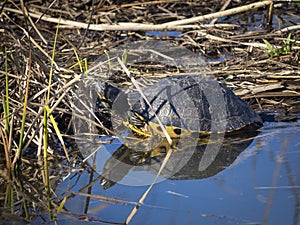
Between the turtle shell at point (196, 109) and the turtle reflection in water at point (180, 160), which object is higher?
the turtle shell at point (196, 109)

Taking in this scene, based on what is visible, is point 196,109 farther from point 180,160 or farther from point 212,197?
point 212,197

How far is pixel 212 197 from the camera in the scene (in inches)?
110

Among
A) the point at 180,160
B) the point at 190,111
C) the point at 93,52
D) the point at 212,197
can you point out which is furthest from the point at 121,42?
the point at 212,197

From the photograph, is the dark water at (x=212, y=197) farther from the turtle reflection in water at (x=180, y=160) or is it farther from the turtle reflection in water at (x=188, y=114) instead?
the turtle reflection in water at (x=188, y=114)

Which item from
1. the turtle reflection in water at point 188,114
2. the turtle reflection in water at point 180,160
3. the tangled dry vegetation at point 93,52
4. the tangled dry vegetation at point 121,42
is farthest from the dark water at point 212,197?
the tangled dry vegetation at point 121,42

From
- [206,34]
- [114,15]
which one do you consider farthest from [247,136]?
[114,15]

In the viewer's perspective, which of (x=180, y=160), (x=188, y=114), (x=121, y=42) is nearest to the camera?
(x=180, y=160)

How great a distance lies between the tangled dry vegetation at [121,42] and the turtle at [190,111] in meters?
0.48

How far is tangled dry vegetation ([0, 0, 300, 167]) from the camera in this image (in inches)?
144

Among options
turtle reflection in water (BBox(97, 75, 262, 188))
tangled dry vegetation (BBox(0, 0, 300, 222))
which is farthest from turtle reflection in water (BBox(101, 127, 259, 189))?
tangled dry vegetation (BBox(0, 0, 300, 222))

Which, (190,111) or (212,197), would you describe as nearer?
(212,197)

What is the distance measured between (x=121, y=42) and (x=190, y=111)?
7.14ft

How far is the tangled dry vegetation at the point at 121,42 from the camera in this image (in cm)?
367

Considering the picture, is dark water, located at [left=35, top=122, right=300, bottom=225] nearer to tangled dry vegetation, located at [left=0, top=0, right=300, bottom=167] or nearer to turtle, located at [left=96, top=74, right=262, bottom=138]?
turtle, located at [left=96, top=74, right=262, bottom=138]
